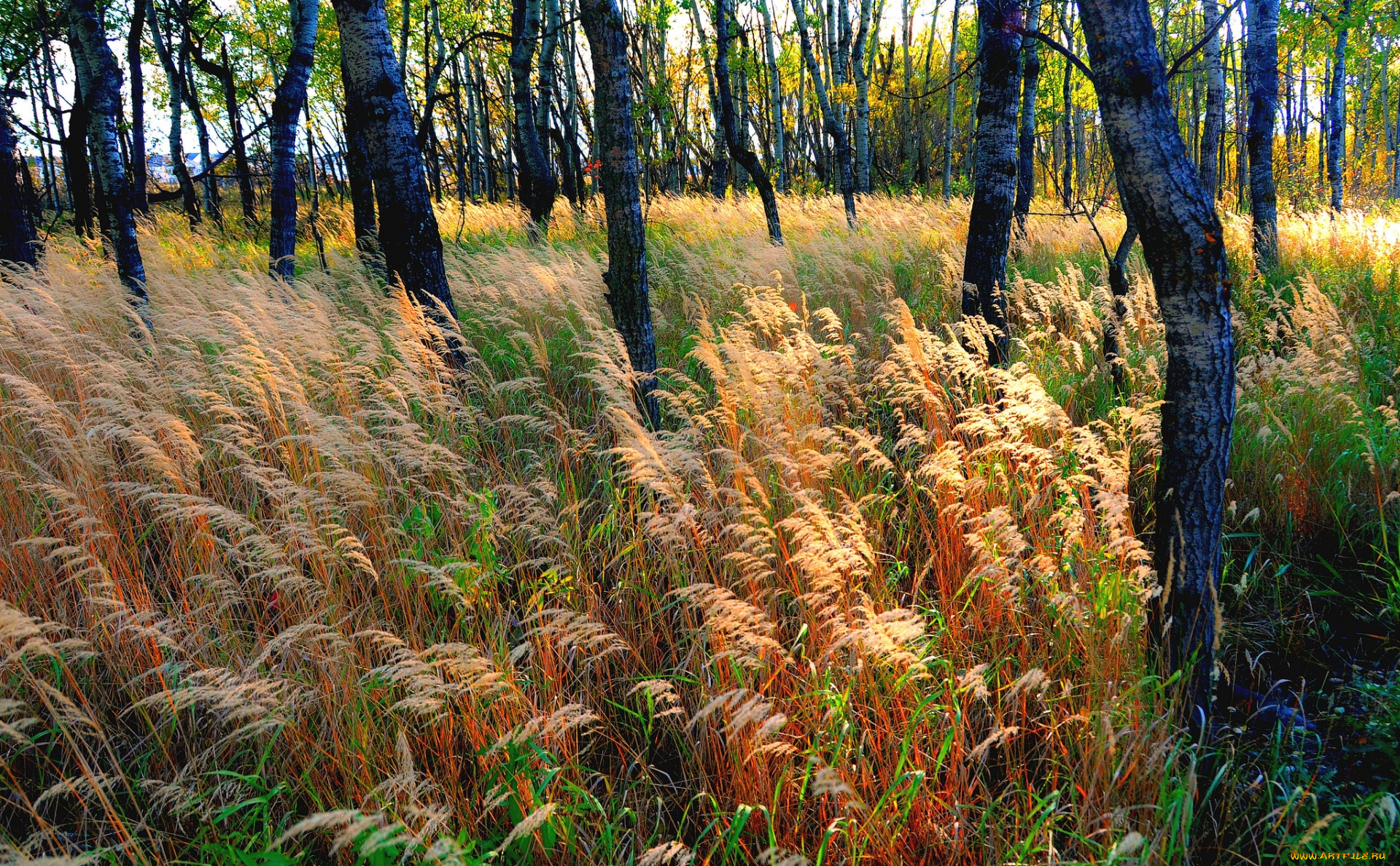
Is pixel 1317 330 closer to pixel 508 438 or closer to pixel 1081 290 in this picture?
pixel 1081 290

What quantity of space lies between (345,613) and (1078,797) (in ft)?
8.49

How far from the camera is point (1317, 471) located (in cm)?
358

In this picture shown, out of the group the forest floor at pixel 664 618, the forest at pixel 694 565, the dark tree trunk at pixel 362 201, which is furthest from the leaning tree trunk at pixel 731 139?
the forest floor at pixel 664 618

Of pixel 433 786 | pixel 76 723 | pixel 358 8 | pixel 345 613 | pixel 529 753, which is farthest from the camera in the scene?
pixel 358 8

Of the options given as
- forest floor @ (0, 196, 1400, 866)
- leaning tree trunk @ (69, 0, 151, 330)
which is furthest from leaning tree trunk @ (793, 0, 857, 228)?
leaning tree trunk @ (69, 0, 151, 330)

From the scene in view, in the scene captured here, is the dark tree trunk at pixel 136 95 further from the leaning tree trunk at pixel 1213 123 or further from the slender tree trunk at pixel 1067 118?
the leaning tree trunk at pixel 1213 123

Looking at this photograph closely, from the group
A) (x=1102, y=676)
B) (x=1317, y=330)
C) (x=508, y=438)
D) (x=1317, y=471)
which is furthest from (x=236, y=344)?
(x=1317, y=330)

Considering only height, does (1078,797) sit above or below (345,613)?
below

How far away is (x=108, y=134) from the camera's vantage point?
5.64 metres

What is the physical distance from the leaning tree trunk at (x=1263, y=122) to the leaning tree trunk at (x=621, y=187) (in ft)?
25.6

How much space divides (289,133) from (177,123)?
11327mm

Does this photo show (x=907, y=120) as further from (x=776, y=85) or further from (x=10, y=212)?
(x=10, y=212)

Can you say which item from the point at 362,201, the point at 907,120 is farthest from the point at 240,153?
the point at 907,120

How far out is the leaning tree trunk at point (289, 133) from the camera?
23.6 ft
